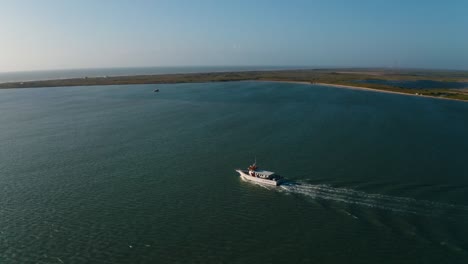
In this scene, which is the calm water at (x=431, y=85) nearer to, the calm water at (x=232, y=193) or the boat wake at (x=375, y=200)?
the calm water at (x=232, y=193)

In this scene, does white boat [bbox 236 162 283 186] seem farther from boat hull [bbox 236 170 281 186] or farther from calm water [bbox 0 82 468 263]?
calm water [bbox 0 82 468 263]

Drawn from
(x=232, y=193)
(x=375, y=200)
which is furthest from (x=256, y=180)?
(x=375, y=200)

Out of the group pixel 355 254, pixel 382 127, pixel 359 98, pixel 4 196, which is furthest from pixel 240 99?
pixel 355 254

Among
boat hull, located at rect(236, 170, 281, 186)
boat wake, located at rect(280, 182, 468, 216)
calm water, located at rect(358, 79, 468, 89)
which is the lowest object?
boat wake, located at rect(280, 182, 468, 216)

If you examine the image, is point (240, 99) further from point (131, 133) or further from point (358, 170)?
point (358, 170)

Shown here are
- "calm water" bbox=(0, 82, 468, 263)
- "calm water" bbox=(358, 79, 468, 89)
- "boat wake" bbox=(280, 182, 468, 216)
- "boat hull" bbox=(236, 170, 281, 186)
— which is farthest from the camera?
"calm water" bbox=(358, 79, 468, 89)

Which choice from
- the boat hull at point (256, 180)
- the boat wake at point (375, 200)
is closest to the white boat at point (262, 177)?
the boat hull at point (256, 180)

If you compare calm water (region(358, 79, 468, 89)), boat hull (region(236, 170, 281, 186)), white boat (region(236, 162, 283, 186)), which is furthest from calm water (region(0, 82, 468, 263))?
calm water (region(358, 79, 468, 89))
